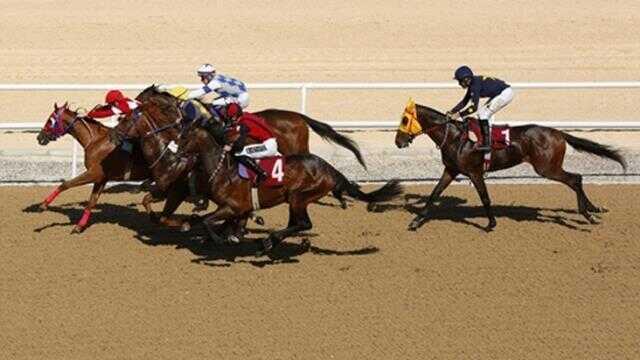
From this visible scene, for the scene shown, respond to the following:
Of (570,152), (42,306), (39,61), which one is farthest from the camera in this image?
(39,61)

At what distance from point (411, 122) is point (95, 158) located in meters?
3.30

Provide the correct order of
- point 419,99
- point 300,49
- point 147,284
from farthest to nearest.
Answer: point 300,49, point 419,99, point 147,284

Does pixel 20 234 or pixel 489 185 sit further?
pixel 489 185

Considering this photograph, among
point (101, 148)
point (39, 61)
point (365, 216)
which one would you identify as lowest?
point (39, 61)

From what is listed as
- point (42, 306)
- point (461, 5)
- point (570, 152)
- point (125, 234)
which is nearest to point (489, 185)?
point (570, 152)

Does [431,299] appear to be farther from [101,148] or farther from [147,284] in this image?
[101,148]

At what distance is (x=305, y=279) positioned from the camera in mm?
10031

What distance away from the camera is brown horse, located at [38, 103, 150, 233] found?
1185cm

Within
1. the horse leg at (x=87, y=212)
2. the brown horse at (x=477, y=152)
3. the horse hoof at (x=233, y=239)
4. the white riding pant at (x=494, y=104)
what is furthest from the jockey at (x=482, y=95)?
the horse leg at (x=87, y=212)

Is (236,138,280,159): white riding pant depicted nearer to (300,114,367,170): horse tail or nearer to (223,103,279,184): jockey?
(223,103,279,184): jockey

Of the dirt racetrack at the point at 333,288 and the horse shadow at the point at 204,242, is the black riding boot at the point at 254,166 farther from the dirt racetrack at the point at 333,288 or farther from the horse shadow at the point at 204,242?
the dirt racetrack at the point at 333,288

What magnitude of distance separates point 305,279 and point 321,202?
357cm

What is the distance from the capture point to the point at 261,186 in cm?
1064

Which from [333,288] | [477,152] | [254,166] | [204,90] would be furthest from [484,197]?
[204,90]
